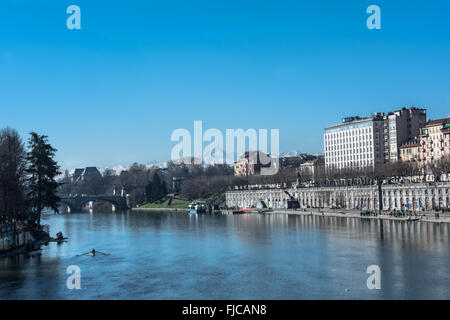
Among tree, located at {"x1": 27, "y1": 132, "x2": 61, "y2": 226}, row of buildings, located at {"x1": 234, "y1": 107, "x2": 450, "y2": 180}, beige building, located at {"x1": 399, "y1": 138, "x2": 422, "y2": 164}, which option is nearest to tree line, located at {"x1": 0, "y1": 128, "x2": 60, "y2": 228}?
tree, located at {"x1": 27, "y1": 132, "x2": 61, "y2": 226}

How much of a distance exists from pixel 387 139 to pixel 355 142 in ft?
39.6

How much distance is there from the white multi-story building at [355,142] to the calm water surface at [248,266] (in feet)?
238

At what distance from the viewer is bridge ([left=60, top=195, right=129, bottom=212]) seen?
136750 millimetres

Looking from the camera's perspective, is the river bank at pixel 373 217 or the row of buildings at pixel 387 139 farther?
the row of buildings at pixel 387 139

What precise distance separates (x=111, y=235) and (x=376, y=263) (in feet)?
121

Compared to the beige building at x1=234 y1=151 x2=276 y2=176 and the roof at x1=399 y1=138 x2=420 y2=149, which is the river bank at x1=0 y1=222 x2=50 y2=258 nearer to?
the roof at x1=399 y1=138 x2=420 y2=149

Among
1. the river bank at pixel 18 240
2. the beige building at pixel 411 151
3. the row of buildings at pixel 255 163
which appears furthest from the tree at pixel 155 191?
the river bank at pixel 18 240

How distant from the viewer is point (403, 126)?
122062 millimetres

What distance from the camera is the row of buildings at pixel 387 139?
103 meters

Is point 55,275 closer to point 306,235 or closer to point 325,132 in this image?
Result: point 306,235

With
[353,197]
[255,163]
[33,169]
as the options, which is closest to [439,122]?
[353,197]

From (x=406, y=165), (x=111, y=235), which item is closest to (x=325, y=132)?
(x=406, y=165)

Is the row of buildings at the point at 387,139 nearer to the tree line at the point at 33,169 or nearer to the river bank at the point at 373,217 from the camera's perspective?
the river bank at the point at 373,217

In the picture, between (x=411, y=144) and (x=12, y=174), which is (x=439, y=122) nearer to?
(x=411, y=144)
